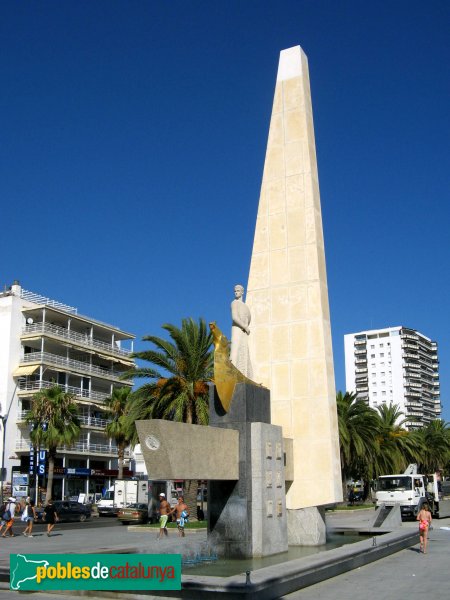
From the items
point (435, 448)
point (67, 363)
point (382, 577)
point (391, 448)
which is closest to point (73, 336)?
point (67, 363)

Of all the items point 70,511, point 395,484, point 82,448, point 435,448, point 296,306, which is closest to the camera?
point 296,306

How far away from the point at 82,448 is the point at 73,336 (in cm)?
1038

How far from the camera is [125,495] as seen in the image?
46969mm

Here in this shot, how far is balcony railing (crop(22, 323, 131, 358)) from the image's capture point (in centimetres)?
5872

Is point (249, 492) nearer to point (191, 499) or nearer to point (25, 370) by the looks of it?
point (191, 499)

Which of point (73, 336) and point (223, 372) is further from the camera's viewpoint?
point (73, 336)

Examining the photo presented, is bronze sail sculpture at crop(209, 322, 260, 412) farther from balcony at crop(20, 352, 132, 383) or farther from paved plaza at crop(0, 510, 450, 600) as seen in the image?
balcony at crop(20, 352, 132, 383)

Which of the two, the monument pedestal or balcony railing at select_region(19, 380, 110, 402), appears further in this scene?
balcony railing at select_region(19, 380, 110, 402)

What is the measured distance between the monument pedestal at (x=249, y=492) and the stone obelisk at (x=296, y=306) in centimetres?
257

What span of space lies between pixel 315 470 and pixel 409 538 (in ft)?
11.6

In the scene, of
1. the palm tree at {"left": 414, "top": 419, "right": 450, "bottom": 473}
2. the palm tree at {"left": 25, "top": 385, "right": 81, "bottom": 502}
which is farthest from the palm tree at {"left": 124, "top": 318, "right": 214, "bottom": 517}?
the palm tree at {"left": 414, "top": 419, "right": 450, "bottom": 473}

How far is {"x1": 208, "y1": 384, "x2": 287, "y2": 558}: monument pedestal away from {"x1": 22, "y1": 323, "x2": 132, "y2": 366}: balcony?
145 ft

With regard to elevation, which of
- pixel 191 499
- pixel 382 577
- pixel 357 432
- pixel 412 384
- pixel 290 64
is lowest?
pixel 382 577

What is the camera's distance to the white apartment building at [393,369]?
151 m
